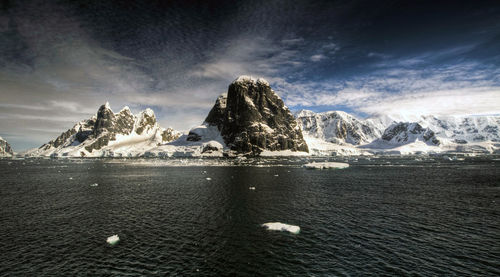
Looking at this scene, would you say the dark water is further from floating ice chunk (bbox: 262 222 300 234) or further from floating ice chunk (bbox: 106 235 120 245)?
floating ice chunk (bbox: 262 222 300 234)

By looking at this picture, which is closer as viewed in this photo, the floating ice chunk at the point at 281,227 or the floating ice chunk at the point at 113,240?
the floating ice chunk at the point at 113,240

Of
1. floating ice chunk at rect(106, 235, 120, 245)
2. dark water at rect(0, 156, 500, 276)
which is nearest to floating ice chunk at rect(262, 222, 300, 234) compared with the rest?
dark water at rect(0, 156, 500, 276)

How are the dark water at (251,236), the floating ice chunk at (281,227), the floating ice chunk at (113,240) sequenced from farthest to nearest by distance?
the floating ice chunk at (281,227) < the floating ice chunk at (113,240) < the dark water at (251,236)

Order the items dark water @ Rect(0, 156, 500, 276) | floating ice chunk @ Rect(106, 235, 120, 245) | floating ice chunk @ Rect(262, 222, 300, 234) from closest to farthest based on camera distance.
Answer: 1. dark water @ Rect(0, 156, 500, 276)
2. floating ice chunk @ Rect(106, 235, 120, 245)
3. floating ice chunk @ Rect(262, 222, 300, 234)

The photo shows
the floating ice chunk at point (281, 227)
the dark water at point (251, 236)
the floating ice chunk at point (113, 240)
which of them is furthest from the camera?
the floating ice chunk at point (281, 227)

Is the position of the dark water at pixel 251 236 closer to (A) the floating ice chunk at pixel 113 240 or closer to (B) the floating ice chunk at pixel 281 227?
(A) the floating ice chunk at pixel 113 240

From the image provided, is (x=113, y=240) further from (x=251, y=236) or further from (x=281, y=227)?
(x=281, y=227)

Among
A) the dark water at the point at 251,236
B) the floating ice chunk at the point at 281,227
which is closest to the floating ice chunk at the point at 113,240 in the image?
the dark water at the point at 251,236

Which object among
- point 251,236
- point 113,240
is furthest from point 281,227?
point 113,240
